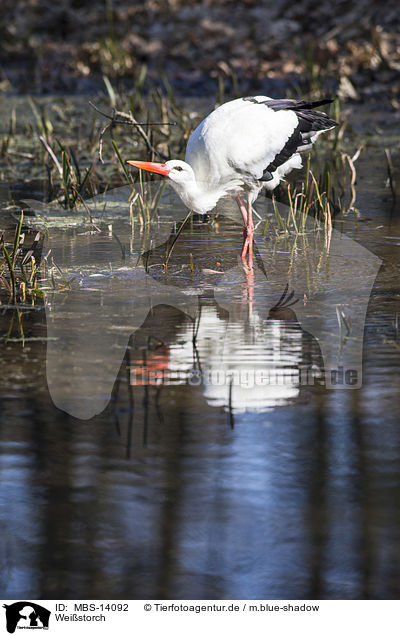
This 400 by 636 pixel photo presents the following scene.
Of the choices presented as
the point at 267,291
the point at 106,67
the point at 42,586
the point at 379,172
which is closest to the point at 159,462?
the point at 42,586

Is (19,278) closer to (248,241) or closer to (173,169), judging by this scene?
(173,169)

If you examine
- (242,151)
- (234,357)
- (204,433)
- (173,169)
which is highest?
(242,151)

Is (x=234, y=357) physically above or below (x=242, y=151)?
below

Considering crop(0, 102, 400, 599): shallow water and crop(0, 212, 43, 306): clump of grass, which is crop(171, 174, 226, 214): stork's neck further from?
crop(0, 212, 43, 306): clump of grass

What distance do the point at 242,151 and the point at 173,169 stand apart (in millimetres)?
556

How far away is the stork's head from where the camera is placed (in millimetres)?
6438

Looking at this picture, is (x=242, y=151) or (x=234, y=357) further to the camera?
(x=242, y=151)

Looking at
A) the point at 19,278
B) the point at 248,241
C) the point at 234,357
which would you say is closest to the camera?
the point at 234,357

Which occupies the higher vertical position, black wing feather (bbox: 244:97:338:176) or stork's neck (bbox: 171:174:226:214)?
black wing feather (bbox: 244:97:338:176)

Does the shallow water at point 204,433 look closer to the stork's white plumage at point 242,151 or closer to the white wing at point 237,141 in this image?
the stork's white plumage at point 242,151
